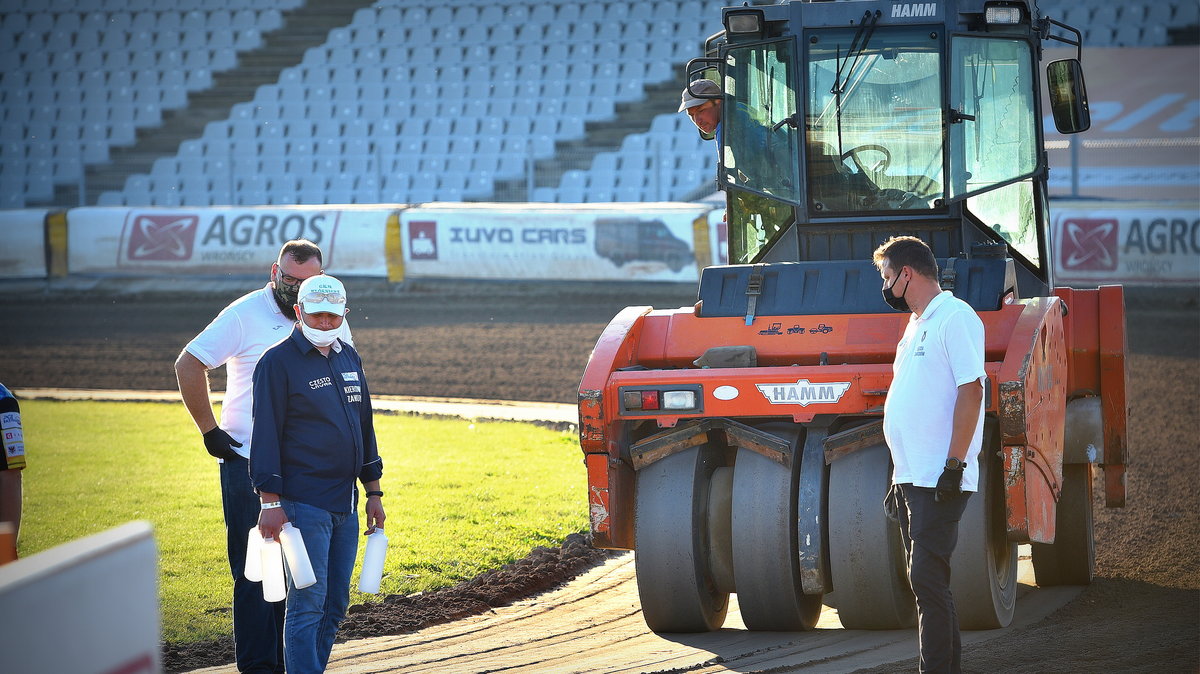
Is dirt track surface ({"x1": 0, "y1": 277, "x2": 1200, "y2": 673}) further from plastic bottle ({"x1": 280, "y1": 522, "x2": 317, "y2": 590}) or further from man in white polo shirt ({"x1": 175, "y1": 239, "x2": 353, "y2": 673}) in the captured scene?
plastic bottle ({"x1": 280, "y1": 522, "x2": 317, "y2": 590})

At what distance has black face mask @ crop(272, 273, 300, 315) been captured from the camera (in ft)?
18.5

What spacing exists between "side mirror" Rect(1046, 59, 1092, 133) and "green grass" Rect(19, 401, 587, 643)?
420 cm

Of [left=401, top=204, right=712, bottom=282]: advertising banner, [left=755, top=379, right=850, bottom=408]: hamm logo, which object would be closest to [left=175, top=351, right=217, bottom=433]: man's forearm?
[left=755, top=379, right=850, bottom=408]: hamm logo

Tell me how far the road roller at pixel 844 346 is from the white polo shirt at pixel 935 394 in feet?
2.28

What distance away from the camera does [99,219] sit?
76.1 feet

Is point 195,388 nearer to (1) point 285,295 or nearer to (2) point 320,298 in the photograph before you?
(1) point 285,295

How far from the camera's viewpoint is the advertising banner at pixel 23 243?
23.4 m

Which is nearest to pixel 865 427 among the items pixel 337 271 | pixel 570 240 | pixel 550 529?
pixel 550 529

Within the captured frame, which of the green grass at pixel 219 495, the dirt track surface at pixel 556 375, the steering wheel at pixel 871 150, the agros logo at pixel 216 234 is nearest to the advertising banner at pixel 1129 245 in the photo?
the dirt track surface at pixel 556 375

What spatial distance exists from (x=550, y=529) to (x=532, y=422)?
4.32 meters

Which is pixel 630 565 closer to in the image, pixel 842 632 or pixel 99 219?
pixel 842 632

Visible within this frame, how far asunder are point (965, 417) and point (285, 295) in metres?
2.91

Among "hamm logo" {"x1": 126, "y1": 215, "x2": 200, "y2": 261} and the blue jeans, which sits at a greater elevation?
"hamm logo" {"x1": 126, "y1": 215, "x2": 200, "y2": 261}

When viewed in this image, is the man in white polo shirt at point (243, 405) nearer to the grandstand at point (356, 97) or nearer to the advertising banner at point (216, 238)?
the advertising banner at point (216, 238)
